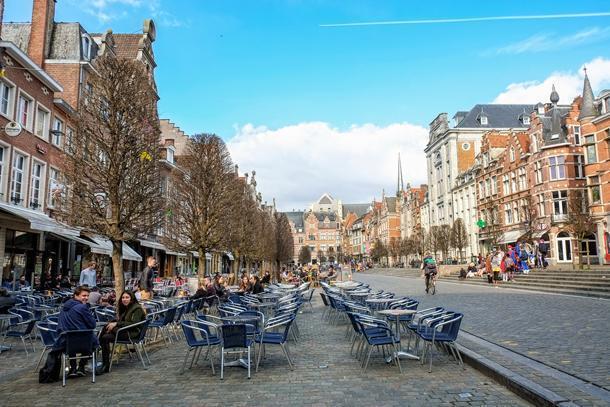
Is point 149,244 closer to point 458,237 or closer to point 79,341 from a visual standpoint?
point 79,341

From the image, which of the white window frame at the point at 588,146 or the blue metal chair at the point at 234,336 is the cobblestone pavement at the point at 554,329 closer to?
the blue metal chair at the point at 234,336

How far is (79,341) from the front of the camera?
6.70 meters

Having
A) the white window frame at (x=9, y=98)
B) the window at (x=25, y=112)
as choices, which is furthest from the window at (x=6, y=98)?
the window at (x=25, y=112)

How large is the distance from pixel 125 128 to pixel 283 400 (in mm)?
8045

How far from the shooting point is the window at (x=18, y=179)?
1889 cm

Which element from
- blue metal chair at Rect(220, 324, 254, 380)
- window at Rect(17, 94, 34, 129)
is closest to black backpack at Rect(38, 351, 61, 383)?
blue metal chair at Rect(220, 324, 254, 380)

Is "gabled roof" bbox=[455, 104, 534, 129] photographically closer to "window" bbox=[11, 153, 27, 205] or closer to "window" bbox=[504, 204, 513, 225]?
"window" bbox=[504, 204, 513, 225]

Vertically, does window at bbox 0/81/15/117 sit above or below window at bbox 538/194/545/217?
above

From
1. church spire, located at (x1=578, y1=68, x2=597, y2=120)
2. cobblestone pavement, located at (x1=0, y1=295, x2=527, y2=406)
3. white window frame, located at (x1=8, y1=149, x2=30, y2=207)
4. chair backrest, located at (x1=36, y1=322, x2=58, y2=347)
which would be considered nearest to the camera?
cobblestone pavement, located at (x1=0, y1=295, x2=527, y2=406)

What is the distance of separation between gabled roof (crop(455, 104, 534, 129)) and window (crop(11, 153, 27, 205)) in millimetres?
53292

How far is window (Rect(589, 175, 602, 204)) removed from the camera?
3322cm

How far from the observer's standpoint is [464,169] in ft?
196

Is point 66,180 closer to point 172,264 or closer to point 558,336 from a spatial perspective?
point 558,336

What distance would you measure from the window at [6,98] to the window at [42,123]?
2198mm
